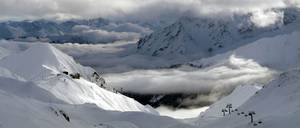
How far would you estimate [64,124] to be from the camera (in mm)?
142500

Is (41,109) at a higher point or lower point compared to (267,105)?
lower

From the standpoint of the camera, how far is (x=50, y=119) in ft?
449

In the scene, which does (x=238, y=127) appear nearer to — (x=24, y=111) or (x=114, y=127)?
(x=114, y=127)

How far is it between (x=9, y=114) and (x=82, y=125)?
4391 centimetres

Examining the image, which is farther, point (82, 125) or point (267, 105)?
point (267, 105)

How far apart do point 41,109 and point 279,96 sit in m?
85.2

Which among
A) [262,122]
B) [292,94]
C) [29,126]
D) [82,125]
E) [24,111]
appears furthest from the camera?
[292,94]

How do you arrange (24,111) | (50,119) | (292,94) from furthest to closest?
(292,94), (50,119), (24,111)

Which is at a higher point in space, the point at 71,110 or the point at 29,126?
the point at 71,110

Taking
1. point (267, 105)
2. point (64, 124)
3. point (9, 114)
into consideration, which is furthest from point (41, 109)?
point (267, 105)

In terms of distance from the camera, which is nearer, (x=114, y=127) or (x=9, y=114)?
(x=9, y=114)

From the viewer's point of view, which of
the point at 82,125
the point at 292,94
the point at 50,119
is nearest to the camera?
the point at 50,119

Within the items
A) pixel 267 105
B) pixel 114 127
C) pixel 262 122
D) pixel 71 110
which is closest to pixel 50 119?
pixel 114 127

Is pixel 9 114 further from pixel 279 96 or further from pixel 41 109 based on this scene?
pixel 279 96
